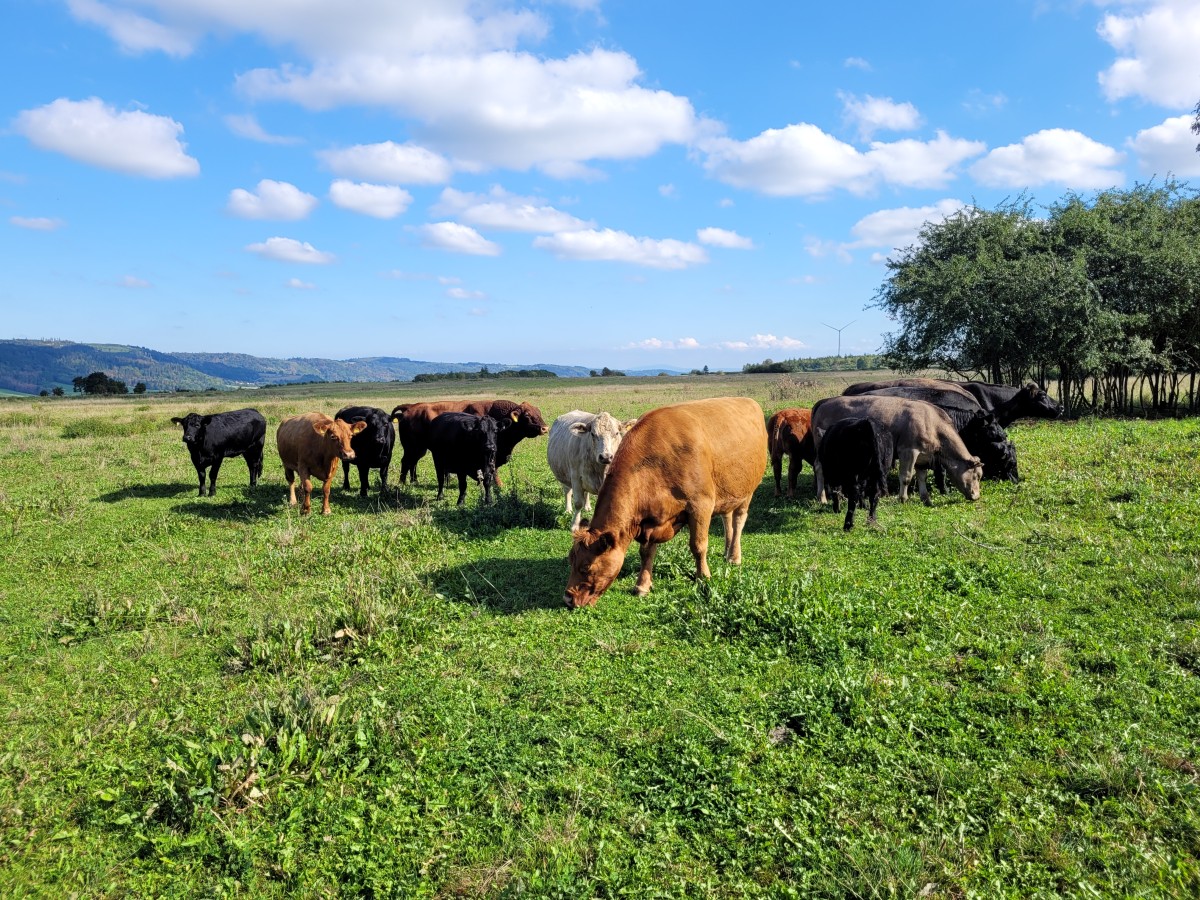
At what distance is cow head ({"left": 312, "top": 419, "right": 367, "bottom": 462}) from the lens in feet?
40.4

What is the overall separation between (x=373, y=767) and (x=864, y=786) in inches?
129

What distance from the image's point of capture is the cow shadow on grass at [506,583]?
7.51 metres

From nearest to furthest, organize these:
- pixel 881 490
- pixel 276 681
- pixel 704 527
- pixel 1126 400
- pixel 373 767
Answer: pixel 373 767 < pixel 276 681 < pixel 704 527 < pixel 881 490 < pixel 1126 400

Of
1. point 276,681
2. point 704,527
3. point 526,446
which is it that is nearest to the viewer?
point 276,681

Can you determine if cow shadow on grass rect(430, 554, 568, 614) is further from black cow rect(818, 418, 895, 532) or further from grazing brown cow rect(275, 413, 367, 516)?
grazing brown cow rect(275, 413, 367, 516)

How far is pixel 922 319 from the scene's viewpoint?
978 inches

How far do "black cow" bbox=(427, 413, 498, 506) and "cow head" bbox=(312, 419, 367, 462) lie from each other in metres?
1.68

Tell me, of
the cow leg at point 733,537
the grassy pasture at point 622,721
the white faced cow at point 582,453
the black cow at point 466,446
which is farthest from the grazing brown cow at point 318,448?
the cow leg at point 733,537

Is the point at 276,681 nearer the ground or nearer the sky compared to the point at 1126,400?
nearer the ground

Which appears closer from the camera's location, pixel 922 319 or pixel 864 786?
pixel 864 786


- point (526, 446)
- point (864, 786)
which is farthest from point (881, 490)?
point (526, 446)

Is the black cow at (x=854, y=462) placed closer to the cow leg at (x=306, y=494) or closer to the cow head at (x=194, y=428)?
the cow leg at (x=306, y=494)

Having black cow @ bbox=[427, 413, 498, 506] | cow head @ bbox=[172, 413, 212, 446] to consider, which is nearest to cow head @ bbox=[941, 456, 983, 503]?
black cow @ bbox=[427, 413, 498, 506]

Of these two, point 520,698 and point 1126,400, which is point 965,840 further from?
point 1126,400
